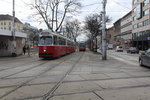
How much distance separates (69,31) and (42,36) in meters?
62.1

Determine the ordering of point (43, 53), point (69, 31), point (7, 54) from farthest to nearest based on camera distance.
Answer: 1. point (69, 31)
2. point (7, 54)
3. point (43, 53)

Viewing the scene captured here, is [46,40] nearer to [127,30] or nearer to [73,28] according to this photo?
[73,28]

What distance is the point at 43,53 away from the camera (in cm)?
2150

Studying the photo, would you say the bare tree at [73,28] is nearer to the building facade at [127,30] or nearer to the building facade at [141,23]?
the building facade at [127,30]

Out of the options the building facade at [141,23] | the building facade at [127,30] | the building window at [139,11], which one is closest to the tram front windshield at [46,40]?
the building facade at [141,23]

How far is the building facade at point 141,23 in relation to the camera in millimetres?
58931

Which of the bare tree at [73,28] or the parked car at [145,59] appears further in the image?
the bare tree at [73,28]

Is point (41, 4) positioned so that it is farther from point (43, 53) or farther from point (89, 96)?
point (89, 96)

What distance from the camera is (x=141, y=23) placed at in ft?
212

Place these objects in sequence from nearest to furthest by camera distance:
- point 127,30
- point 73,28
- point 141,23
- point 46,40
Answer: point 46,40 → point 141,23 → point 73,28 → point 127,30

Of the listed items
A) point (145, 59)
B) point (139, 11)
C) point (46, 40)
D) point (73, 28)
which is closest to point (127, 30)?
point (139, 11)

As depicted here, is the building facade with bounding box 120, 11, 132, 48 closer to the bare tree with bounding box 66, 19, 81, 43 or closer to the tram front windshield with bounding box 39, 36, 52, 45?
the bare tree with bounding box 66, 19, 81, 43

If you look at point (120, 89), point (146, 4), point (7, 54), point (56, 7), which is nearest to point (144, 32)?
point (146, 4)

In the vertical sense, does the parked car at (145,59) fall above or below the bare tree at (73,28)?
below
